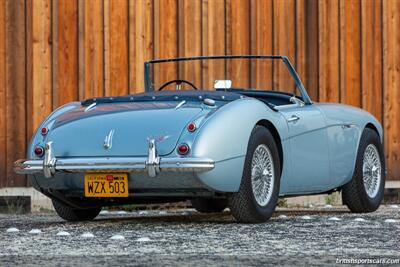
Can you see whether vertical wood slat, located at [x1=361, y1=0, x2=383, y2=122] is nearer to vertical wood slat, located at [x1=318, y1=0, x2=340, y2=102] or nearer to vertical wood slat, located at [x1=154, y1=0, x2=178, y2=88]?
vertical wood slat, located at [x1=318, y1=0, x2=340, y2=102]

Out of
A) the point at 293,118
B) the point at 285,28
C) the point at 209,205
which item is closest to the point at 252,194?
the point at 293,118

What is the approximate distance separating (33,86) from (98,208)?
316 centimetres

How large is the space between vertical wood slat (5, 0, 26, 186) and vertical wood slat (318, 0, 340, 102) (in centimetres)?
303

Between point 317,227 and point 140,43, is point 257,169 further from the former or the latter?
point 140,43

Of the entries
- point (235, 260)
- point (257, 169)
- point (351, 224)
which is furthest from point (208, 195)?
point (235, 260)

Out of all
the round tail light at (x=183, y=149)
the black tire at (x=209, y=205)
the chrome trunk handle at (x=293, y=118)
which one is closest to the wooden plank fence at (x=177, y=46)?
the black tire at (x=209, y=205)

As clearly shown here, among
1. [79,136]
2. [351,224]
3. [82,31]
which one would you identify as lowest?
[351,224]

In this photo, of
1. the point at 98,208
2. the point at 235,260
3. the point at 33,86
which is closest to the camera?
the point at 235,260

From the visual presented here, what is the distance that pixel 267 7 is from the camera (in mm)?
12344

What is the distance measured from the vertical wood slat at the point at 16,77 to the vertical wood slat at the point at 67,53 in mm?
346

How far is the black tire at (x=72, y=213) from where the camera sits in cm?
874

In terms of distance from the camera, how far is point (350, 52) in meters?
12.5

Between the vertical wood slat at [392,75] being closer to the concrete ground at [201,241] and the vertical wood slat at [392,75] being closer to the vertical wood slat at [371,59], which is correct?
the vertical wood slat at [371,59]

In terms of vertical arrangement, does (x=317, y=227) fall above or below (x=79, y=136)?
below
